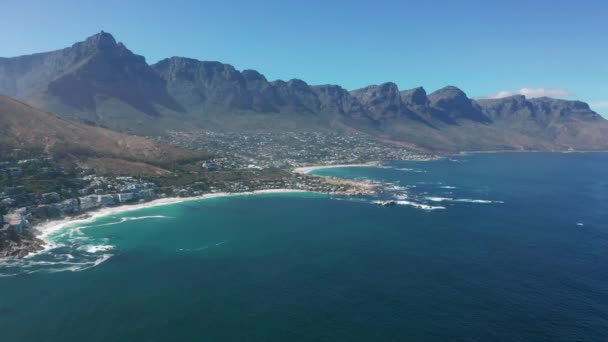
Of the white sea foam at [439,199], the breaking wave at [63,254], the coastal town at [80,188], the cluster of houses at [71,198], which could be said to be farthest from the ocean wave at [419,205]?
the breaking wave at [63,254]

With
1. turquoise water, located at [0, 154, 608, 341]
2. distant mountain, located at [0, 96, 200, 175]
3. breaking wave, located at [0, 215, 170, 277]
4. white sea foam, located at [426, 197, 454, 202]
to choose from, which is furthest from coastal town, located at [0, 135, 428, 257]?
white sea foam, located at [426, 197, 454, 202]

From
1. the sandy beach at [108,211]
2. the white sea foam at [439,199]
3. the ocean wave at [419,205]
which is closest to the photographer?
the sandy beach at [108,211]

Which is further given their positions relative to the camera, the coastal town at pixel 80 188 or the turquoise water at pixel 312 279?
the coastal town at pixel 80 188

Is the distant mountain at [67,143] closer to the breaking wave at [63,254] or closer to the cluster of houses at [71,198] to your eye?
the cluster of houses at [71,198]

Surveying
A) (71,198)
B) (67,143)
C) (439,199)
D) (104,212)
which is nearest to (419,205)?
(439,199)

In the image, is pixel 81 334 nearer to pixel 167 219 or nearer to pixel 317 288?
pixel 317 288

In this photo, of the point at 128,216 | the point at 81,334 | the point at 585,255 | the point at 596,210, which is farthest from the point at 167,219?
the point at 596,210

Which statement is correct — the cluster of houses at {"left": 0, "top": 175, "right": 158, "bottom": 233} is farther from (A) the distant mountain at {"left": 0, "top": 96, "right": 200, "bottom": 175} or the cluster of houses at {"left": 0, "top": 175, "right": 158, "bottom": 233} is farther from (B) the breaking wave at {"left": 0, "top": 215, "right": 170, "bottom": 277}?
(A) the distant mountain at {"left": 0, "top": 96, "right": 200, "bottom": 175}
